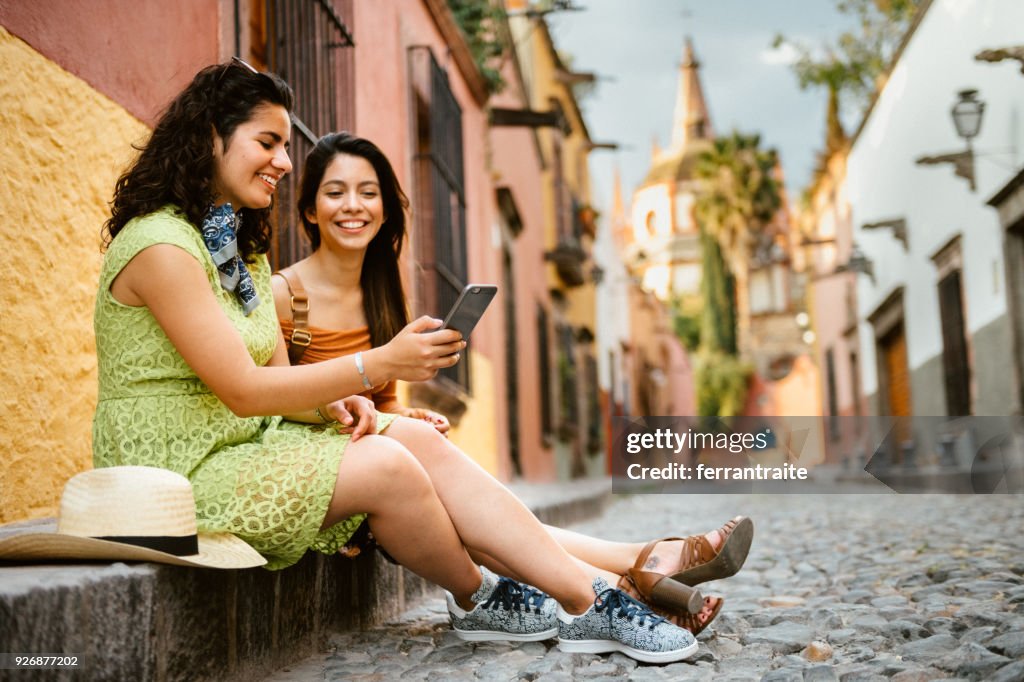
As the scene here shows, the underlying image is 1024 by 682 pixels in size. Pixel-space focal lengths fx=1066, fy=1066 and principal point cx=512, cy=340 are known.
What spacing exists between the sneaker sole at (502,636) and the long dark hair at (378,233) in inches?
33.8

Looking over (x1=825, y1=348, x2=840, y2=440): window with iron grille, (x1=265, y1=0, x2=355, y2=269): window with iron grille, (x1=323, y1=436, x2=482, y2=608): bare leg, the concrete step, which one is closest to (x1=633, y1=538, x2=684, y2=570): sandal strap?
(x1=323, y1=436, x2=482, y2=608): bare leg

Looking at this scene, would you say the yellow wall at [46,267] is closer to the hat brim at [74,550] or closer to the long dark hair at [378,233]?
the long dark hair at [378,233]

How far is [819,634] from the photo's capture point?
283 centimetres

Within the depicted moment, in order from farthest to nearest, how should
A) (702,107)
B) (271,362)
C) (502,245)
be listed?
(702,107)
(502,245)
(271,362)

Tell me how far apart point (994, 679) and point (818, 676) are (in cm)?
35

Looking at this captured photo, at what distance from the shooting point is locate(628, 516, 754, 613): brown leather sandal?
8.87ft

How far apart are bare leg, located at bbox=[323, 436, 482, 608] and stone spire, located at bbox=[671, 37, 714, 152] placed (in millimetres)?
62794

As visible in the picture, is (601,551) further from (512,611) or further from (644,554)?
(512,611)

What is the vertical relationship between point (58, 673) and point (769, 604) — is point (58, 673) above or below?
above

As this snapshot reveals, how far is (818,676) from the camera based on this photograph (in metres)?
2.27

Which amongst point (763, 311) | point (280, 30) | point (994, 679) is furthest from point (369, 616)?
point (763, 311)

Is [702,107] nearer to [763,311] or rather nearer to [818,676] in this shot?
[763,311]

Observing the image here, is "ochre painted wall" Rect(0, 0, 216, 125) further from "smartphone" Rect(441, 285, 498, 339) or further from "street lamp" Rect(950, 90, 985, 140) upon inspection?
"street lamp" Rect(950, 90, 985, 140)

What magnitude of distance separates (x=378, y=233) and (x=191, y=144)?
927 millimetres
